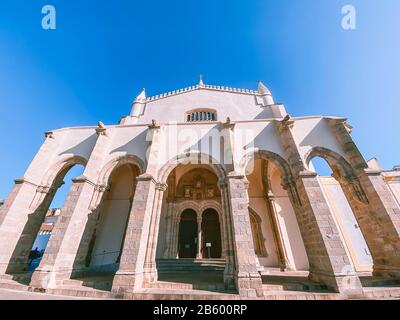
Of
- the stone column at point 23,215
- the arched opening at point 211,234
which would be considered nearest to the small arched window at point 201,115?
the arched opening at point 211,234

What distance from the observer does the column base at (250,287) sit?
4944 mm

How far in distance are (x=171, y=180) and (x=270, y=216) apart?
24.5 feet

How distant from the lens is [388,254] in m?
6.34

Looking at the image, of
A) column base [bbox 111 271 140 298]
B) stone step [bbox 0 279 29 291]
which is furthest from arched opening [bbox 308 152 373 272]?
stone step [bbox 0 279 29 291]

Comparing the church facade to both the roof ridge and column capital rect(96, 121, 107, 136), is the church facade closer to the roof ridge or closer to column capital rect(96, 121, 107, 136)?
column capital rect(96, 121, 107, 136)

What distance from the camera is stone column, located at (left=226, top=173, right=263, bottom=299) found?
201 inches

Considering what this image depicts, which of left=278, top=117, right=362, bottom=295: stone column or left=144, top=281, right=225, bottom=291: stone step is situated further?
left=144, top=281, right=225, bottom=291: stone step

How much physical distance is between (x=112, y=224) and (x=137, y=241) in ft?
20.5

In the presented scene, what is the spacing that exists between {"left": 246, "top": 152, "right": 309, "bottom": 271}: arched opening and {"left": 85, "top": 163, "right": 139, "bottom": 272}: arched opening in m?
8.27

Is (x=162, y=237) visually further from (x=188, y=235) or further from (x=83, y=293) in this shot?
(x=83, y=293)

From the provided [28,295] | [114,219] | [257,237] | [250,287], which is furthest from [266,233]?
[28,295]

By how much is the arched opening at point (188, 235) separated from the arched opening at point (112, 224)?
3.79 meters

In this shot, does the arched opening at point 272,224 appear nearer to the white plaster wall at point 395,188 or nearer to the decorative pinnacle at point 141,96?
the white plaster wall at point 395,188
